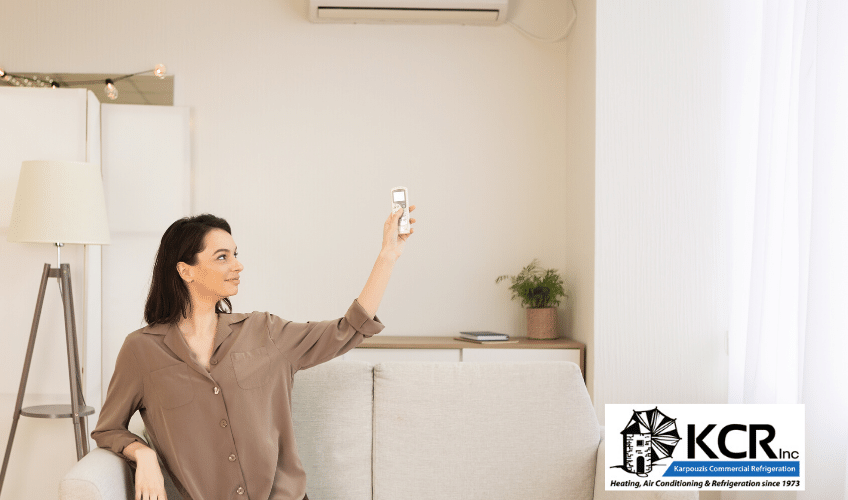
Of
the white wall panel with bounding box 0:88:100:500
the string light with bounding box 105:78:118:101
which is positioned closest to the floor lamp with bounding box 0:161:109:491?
the white wall panel with bounding box 0:88:100:500

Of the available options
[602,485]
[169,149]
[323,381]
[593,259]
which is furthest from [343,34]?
[602,485]

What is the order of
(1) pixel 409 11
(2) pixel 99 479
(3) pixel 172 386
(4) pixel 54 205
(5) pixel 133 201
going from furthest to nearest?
(1) pixel 409 11
(5) pixel 133 201
(4) pixel 54 205
(3) pixel 172 386
(2) pixel 99 479

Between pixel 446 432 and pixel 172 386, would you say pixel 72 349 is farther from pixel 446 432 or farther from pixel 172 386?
pixel 446 432

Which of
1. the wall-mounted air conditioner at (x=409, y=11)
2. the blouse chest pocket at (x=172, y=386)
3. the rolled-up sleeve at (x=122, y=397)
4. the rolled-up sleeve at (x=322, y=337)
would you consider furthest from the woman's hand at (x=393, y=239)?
the wall-mounted air conditioner at (x=409, y=11)

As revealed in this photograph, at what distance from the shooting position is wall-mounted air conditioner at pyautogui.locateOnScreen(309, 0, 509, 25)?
3746mm

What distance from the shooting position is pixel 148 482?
5.44ft

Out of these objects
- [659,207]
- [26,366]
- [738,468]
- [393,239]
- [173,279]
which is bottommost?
[738,468]

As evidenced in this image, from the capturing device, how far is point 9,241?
2.97 meters

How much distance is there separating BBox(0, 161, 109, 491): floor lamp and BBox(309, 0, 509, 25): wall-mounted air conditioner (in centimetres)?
149

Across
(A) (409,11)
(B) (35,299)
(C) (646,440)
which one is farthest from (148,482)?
(A) (409,11)

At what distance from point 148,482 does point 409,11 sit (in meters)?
2.89

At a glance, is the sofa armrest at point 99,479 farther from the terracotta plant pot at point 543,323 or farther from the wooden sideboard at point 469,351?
the terracotta plant pot at point 543,323

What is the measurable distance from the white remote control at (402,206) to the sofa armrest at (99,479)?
3.01ft

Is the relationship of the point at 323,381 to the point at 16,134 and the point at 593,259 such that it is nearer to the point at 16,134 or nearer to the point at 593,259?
the point at 593,259
